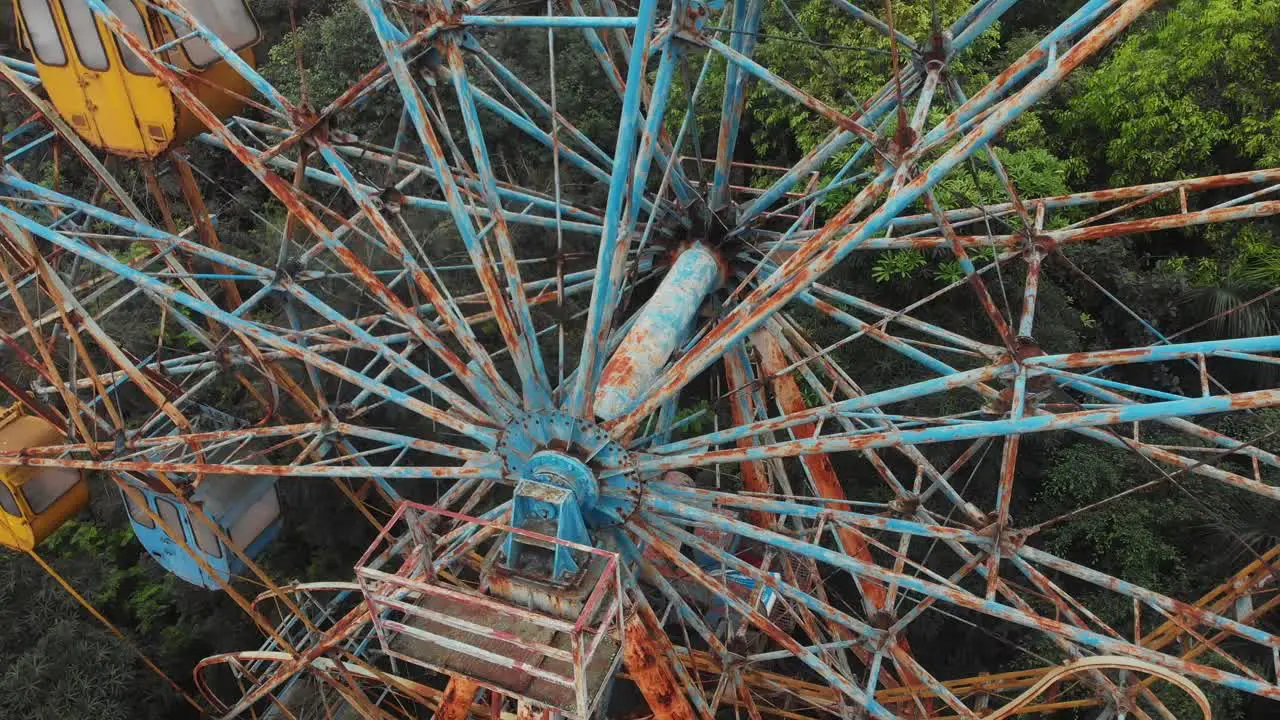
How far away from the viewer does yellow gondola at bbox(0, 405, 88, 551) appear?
1277 cm

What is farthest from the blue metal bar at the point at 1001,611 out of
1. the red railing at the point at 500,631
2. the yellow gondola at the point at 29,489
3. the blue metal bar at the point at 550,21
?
the yellow gondola at the point at 29,489

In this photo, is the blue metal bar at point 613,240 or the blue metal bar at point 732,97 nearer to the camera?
the blue metal bar at point 613,240

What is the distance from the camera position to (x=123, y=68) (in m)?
11.6

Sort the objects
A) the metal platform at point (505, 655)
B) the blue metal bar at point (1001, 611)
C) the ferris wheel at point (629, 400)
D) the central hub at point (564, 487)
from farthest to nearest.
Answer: the central hub at point (564, 487), the metal platform at point (505, 655), the ferris wheel at point (629, 400), the blue metal bar at point (1001, 611)

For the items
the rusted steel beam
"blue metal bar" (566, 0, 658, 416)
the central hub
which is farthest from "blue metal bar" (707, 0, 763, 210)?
the rusted steel beam

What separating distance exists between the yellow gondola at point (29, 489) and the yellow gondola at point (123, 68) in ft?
13.1

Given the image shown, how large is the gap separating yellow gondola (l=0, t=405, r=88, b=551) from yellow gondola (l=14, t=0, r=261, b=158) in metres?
3.99

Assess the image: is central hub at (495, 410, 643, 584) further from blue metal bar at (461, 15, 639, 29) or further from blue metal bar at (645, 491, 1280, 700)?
blue metal bar at (461, 15, 639, 29)

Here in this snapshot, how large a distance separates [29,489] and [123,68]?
5.79 m

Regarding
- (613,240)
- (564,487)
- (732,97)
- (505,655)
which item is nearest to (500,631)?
(505,655)

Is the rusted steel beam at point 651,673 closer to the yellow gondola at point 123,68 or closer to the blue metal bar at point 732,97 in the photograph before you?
the blue metal bar at point 732,97

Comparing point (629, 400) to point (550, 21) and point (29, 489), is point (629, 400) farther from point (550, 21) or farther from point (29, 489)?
point (29, 489)

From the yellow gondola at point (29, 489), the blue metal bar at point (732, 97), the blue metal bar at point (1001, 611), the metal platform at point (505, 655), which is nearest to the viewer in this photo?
the blue metal bar at point (1001, 611)

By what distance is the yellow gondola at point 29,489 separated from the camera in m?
12.8
